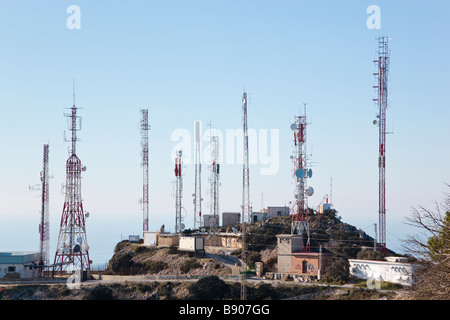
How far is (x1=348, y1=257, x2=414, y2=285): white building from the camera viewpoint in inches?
2014

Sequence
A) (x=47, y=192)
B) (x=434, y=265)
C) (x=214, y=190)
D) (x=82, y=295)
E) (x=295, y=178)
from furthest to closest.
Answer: (x=214, y=190)
(x=47, y=192)
(x=295, y=178)
(x=82, y=295)
(x=434, y=265)

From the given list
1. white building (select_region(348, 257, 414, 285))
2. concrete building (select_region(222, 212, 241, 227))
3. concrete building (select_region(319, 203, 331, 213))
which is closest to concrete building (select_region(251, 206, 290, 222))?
concrete building (select_region(222, 212, 241, 227))

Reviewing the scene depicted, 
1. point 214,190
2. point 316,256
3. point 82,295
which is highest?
point 214,190

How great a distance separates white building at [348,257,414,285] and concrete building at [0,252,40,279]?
3961 cm

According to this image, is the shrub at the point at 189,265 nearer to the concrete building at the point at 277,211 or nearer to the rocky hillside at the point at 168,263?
the rocky hillside at the point at 168,263

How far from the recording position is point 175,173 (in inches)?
3108

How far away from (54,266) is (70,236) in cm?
430

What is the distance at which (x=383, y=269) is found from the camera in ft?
174

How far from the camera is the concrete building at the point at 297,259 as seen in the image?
190 feet

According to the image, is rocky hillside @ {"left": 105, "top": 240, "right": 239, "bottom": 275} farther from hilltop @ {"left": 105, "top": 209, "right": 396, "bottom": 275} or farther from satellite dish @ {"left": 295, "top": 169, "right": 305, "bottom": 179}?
satellite dish @ {"left": 295, "top": 169, "right": 305, "bottom": 179}

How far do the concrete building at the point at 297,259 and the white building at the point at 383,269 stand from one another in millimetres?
3185

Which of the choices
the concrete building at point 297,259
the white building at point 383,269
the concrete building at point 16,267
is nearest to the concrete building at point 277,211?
the concrete building at point 297,259

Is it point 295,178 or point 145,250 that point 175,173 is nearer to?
point 145,250
